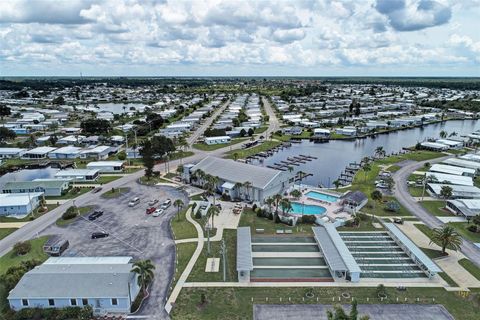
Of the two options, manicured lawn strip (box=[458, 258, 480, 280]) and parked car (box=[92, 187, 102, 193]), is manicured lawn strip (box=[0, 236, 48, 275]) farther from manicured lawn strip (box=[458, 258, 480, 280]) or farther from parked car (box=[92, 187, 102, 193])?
manicured lawn strip (box=[458, 258, 480, 280])

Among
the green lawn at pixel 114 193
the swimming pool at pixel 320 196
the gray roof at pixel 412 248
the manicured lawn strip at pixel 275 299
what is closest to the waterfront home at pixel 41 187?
the green lawn at pixel 114 193

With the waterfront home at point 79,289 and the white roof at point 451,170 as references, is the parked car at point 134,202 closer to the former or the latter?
the waterfront home at point 79,289

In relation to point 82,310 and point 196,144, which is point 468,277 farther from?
point 196,144

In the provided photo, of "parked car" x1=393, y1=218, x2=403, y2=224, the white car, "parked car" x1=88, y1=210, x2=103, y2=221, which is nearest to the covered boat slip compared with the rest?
"parked car" x1=393, y1=218, x2=403, y2=224

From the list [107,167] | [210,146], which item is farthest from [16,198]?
[210,146]

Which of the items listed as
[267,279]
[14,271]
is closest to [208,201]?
[267,279]

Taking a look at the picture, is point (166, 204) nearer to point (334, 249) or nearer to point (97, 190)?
point (97, 190)
